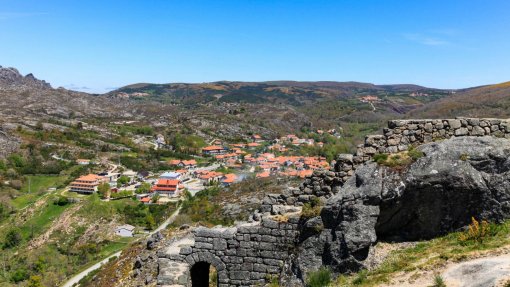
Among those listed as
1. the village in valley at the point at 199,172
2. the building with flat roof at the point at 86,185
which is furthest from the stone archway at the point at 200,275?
the building with flat roof at the point at 86,185

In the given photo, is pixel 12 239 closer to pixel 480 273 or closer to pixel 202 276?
pixel 202 276

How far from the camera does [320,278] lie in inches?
371

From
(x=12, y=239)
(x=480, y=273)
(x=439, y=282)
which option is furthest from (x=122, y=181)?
(x=480, y=273)

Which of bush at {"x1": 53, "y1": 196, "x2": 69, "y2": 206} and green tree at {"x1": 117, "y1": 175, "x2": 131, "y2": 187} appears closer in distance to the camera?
bush at {"x1": 53, "y1": 196, "x2": 69, "y2": 206}

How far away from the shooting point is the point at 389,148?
431 inches

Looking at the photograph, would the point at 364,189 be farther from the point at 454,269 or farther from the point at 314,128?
the point at 314,128

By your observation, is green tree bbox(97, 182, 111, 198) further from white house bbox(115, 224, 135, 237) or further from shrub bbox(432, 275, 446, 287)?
shrub bbox(432, 275, 446, 287)

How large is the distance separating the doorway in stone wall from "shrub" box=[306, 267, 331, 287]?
494 cm

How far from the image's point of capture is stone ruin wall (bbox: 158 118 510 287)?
35.8 ft

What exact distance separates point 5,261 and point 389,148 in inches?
2118

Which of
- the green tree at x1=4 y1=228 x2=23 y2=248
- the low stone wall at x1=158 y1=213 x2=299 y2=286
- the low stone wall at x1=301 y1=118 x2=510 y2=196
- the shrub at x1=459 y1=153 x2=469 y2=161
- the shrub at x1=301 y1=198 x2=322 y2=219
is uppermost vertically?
the low stone wall at x1=301 y1=118 x2=510 y2=196

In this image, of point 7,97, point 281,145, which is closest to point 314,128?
point 281,145

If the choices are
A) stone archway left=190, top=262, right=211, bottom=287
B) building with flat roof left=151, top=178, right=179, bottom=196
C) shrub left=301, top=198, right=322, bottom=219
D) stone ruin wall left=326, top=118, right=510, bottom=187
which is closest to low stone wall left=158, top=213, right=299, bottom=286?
shrub left=301, top=198, right=322, bottom=219

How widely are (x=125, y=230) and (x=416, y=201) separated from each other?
53.5 meters
